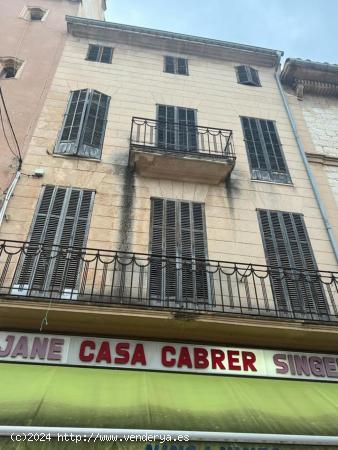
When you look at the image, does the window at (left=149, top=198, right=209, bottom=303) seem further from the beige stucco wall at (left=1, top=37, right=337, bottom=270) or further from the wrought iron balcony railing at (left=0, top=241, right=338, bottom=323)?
the beige stucco wall at (left=1, top=37, right=337, bottom=270)

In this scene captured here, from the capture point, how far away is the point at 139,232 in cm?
788

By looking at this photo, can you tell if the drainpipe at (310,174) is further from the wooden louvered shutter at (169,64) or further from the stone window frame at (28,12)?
the stone window frame at (28,12)

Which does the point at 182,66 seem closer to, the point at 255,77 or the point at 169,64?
the point at 169,64

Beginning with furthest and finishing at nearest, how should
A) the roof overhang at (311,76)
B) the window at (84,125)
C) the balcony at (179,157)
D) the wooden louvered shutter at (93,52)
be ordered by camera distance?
1. the roof overhang at (311,76)
2. the wooden louvered shutter at (93,52)
3. the window at (84,125)
4. the balcony at (179,157)

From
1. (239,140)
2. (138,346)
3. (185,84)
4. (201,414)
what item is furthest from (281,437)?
(185,84)

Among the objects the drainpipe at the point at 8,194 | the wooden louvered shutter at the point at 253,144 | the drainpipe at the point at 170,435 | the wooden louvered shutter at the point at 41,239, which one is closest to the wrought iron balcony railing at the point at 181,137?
the wooden louvered shutter at the point at 253,144

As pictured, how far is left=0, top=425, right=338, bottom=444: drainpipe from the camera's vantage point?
374 cm

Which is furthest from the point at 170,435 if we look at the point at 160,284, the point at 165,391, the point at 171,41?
the point at 171,41

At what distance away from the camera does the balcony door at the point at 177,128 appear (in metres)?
9.92

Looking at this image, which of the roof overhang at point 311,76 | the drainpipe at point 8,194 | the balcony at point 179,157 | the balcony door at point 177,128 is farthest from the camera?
the roof overhang at point 311,76

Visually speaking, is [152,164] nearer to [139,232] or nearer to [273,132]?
[139,232]

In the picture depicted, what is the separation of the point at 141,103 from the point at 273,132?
13.3 feet

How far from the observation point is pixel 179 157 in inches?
348

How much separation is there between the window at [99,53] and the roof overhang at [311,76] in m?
6.06
